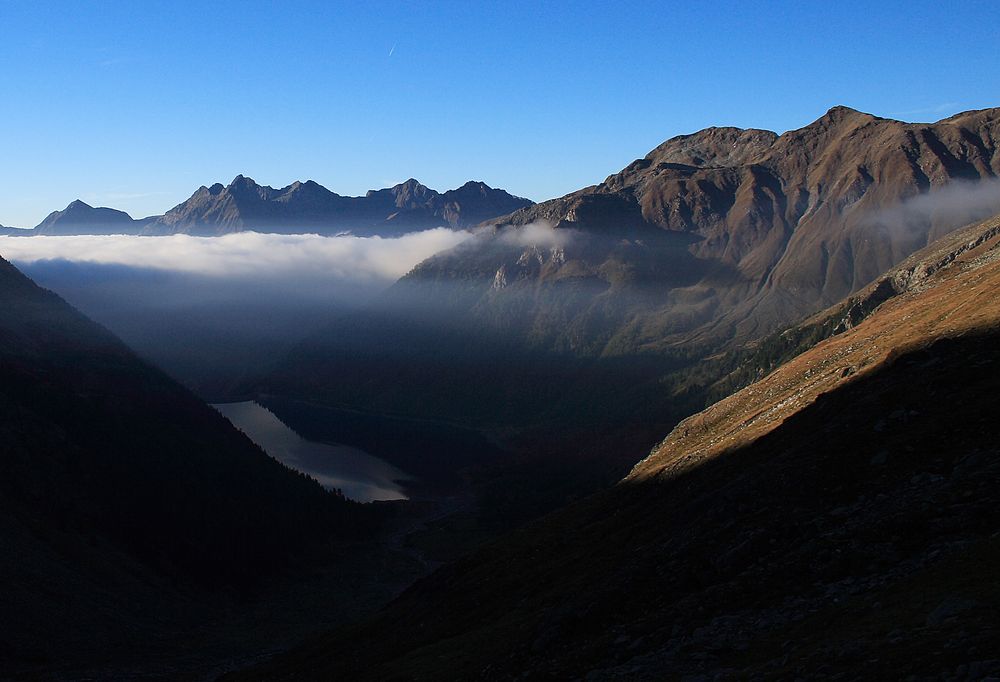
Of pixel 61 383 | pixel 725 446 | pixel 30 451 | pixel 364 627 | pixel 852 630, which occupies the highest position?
pixel 61 383

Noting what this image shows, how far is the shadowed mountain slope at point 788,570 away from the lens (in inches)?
1222

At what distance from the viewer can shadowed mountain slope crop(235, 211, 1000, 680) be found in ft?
102

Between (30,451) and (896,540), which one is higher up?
(30,451)

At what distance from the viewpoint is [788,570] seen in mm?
40438

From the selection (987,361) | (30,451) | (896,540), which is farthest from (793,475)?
(30,451)

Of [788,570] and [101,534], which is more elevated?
[101,534]

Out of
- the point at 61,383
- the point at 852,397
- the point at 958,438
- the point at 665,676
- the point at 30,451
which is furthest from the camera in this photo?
the point at 61,383

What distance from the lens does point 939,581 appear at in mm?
32312

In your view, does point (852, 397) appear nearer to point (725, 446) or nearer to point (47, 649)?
point (725, 446)

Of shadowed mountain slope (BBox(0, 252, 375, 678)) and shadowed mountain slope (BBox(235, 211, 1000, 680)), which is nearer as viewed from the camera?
shadowed mountain slope (BBox(235, 211, 1000, 680))

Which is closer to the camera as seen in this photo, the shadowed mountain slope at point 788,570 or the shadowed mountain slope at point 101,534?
the shadowed mountain slope at point 788,570

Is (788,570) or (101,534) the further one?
(101,534)

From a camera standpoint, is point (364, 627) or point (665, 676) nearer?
point (665, 676)

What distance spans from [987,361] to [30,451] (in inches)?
6522
